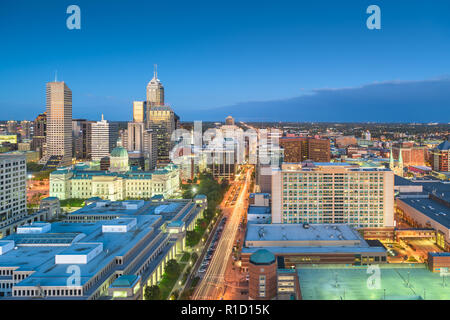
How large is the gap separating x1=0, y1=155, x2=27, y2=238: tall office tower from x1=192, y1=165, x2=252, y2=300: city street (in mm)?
11900

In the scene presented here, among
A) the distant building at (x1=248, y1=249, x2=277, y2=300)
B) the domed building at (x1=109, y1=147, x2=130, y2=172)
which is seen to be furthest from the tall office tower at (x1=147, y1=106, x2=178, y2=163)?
the distant building at (x1=248, y1=249, x2=277, y2=300)

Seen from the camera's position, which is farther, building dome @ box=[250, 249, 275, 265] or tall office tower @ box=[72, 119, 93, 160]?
tall office tower @ box=[72, 119, 93, 160]

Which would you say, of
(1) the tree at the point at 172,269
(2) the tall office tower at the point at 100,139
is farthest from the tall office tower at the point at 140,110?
(1) the tree at the point at 172,269

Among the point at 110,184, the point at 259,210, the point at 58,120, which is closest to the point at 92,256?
the point at 259,210

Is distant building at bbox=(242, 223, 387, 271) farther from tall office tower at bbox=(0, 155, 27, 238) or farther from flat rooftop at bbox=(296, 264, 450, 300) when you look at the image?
tall office tower at bbox=(0, 155, 27, 238)

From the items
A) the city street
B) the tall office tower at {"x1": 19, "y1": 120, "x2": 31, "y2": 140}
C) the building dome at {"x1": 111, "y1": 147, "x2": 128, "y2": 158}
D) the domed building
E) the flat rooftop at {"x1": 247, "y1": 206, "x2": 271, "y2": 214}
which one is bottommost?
the city street

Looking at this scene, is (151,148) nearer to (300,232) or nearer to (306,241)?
(300,232)

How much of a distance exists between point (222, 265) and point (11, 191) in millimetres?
13701

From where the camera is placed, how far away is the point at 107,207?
85.7 feet

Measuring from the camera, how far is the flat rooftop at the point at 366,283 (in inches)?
454

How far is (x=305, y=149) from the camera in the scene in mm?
55969

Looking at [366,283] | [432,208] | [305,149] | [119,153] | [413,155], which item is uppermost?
[305,149]

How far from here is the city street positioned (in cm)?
1556
